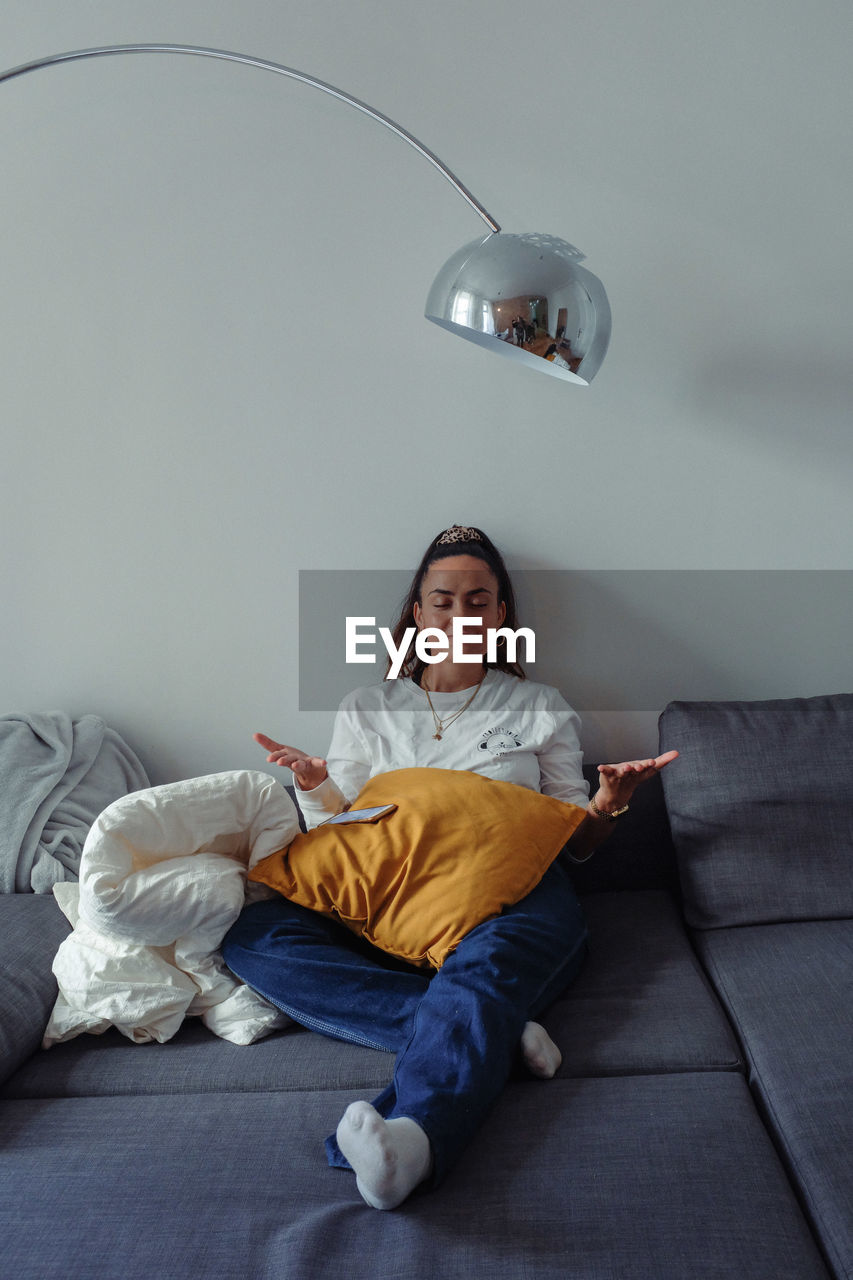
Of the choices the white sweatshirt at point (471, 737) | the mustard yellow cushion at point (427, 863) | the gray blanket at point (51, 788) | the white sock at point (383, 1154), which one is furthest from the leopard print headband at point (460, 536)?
the white sock at point (383, 1154)

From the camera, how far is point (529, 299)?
1.61 meters

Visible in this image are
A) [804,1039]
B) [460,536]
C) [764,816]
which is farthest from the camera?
[460,536]

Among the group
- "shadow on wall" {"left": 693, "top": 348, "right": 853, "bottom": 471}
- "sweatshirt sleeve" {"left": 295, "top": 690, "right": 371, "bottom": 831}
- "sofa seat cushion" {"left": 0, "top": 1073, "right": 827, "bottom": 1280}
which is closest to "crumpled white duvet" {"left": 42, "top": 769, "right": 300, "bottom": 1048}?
"sofa seat cushion" {"left": 0, "top": 1073, "right": 827, "bottom": 1280}

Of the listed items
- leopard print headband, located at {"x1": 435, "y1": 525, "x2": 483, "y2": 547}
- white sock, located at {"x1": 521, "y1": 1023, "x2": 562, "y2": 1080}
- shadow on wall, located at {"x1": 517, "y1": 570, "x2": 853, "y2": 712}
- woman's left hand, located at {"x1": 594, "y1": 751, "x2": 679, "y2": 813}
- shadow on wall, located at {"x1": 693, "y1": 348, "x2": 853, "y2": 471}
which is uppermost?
shadow on wall, located at {"x1": 693, "y1": 348, "x2": 853, "y2": 471}

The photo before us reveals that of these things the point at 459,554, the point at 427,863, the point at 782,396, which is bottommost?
the point at 427,863

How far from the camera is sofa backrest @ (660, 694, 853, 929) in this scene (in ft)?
5.73

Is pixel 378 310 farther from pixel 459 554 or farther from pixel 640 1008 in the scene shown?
pixel 640 1008

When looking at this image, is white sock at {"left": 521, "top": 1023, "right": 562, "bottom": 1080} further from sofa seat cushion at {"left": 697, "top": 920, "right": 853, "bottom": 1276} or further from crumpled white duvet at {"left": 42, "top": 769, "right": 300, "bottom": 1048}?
crumpled white duvet at {"left": 42, "top": 769, "right": 300, "bottom": 1048}

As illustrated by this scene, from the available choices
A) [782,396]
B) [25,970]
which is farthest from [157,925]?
[782,396]

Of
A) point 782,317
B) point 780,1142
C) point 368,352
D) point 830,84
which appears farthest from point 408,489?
point 780,1142

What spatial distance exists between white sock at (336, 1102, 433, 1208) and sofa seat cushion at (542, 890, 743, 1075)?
1.10 ft

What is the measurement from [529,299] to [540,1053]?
121cm
